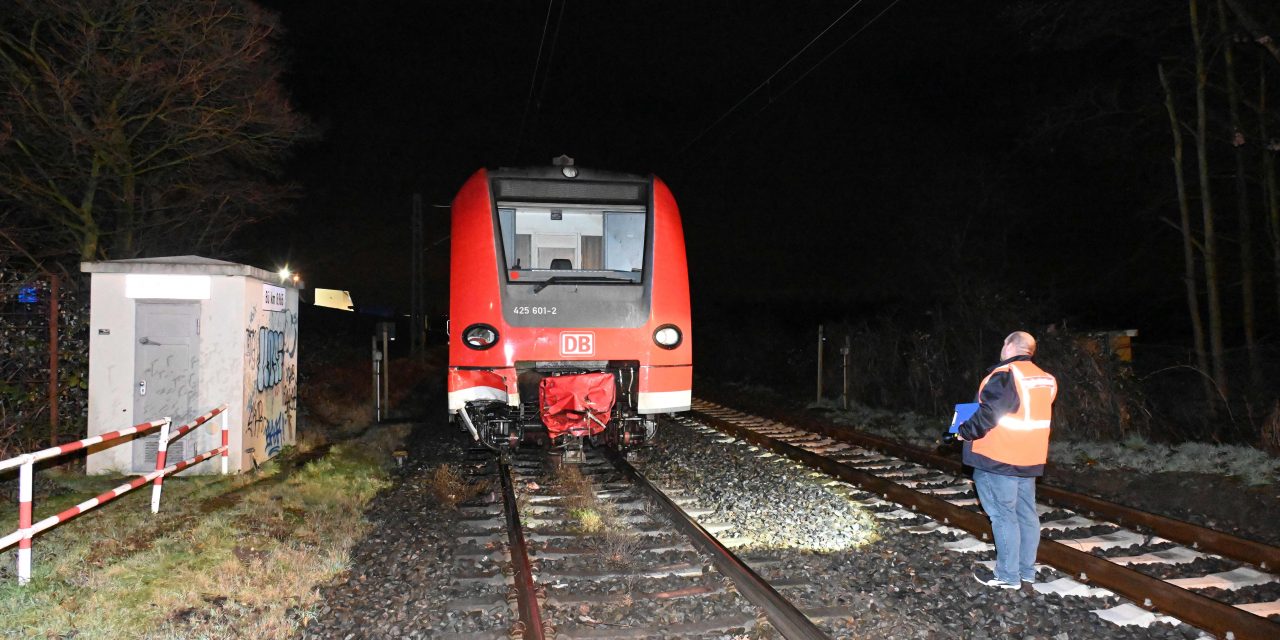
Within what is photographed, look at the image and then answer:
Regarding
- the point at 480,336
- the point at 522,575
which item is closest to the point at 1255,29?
the point at 480,336

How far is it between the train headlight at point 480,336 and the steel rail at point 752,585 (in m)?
2.19

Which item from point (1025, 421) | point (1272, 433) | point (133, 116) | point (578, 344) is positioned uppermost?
point (133, 116)

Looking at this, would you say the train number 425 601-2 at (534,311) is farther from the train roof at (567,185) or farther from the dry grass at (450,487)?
the dry grass at (450,487)

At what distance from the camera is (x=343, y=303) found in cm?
5962

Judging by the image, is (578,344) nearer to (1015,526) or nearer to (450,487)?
(450,487)

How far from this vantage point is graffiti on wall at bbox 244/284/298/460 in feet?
29.1

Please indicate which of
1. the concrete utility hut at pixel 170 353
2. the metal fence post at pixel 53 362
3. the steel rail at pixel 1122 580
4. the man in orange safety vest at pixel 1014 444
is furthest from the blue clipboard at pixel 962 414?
the metal fence post at pixel 53 362

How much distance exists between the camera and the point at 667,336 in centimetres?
786

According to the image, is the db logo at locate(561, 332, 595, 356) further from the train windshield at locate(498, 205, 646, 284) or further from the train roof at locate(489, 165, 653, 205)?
the train roof at locate(489, 165, 653, 205)

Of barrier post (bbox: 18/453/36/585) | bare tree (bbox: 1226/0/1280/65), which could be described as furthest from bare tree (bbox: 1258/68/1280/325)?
barrier post (bbox: 18/453/36/585)

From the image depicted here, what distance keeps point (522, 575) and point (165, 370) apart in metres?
5.59

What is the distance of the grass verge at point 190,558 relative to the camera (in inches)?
176

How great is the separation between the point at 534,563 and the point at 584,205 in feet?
12.2

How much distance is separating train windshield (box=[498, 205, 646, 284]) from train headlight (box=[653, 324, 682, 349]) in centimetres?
55
